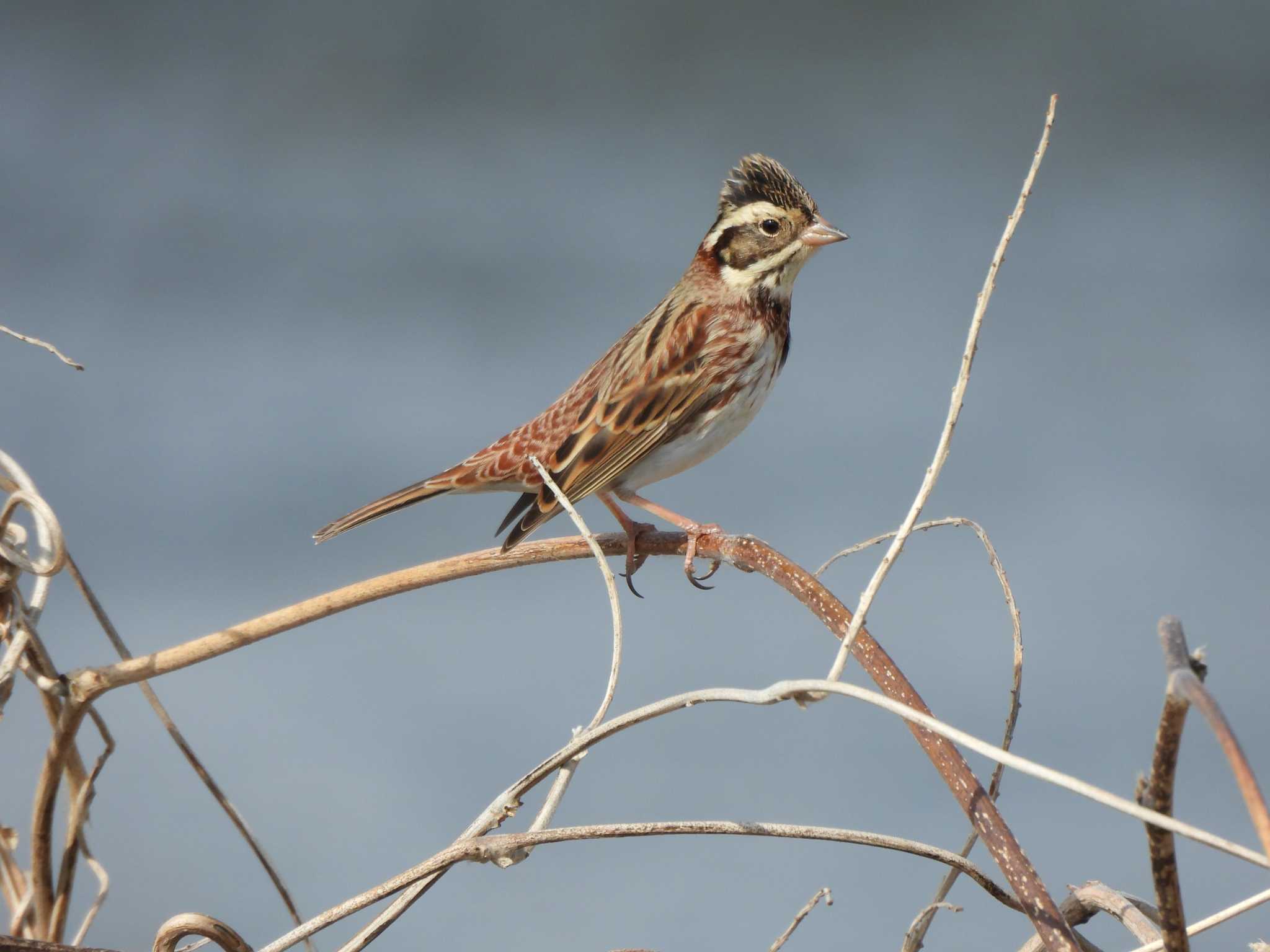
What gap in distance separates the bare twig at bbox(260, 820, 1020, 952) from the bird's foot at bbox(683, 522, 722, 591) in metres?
1.13

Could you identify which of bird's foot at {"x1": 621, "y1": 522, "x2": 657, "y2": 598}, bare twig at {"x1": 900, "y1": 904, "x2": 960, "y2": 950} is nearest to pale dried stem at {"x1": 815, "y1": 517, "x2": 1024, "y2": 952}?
bare twig at {"x1": 900, "y1": 904, "x2": 960, "y2": 950}

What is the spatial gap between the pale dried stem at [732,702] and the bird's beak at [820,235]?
207 centimetres

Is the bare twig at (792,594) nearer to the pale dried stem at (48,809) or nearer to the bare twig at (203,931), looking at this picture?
the pale dried stem at (48,809)

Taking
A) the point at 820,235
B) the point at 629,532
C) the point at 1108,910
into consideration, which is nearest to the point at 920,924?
the point at 1108,910

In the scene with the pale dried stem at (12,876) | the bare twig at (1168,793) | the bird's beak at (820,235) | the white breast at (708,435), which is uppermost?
the bird's beak at (820,235)

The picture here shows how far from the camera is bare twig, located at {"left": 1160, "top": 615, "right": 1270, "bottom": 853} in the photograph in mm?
816

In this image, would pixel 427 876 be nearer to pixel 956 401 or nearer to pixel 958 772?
pixel 958 772

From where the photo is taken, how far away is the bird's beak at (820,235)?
3.12 meters

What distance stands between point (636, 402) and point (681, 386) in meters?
0.12

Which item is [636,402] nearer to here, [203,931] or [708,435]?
[708,435]

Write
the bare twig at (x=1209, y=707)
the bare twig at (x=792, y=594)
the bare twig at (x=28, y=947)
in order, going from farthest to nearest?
the bare twig at (x=792, y=594) → the bare twig at (x=28, y=947) → the bare twig at (x=1209, y=707)

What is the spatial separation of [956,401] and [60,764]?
110 centimetres

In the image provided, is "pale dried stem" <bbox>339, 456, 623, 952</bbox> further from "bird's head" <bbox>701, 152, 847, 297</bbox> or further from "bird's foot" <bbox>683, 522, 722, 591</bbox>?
"bird's head" <bbox>701, 152, 847, 297</bbox>

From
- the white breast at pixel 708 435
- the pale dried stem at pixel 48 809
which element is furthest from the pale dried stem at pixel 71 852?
the white breast at pixel 708 435
